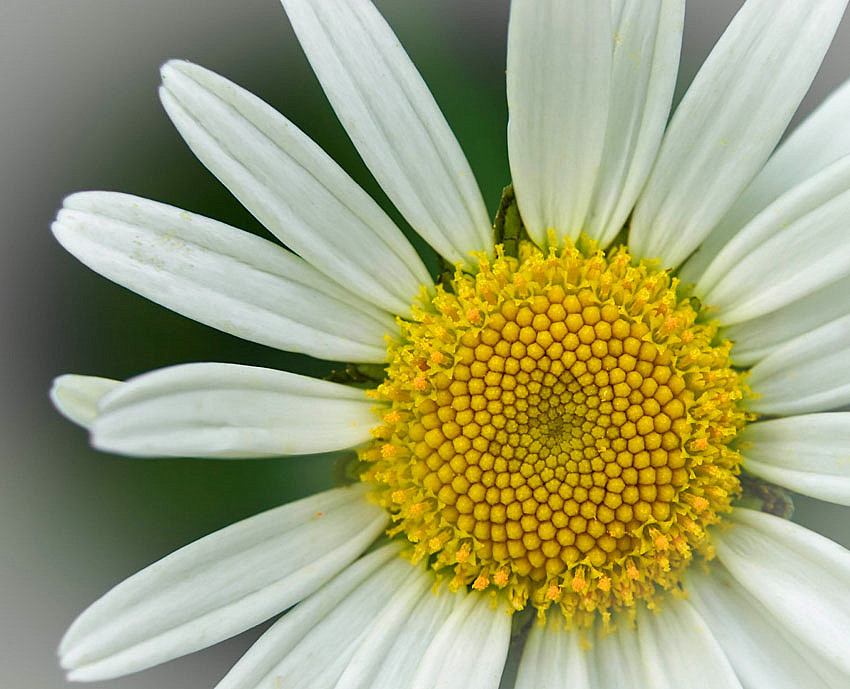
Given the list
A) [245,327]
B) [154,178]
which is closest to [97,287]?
[154,178]

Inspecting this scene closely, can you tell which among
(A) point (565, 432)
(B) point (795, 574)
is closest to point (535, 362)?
(A) point (565, 432)

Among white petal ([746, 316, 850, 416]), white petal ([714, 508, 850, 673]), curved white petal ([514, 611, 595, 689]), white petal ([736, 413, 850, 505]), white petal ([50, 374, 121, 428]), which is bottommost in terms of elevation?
curved white petal ([514, 611, 595, 689])

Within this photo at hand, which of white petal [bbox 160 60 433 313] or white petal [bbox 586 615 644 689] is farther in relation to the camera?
white petal [bbox 586 615 644 689]

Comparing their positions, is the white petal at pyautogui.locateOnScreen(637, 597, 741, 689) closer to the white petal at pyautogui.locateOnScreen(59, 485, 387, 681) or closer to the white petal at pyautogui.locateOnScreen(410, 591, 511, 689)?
the white petal at pyautogui.locateOnScreen(410, 591, 511, 689)

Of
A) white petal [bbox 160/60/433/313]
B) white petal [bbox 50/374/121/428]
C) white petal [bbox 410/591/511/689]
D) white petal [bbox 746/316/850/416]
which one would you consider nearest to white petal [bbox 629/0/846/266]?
white petal [bbox 746/316/850/416]

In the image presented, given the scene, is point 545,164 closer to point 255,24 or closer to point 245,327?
point 245,327

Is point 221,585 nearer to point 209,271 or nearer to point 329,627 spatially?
point 329,627

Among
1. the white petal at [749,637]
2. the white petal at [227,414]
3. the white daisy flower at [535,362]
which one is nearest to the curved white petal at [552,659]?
the white daisy flower at [535,362]
